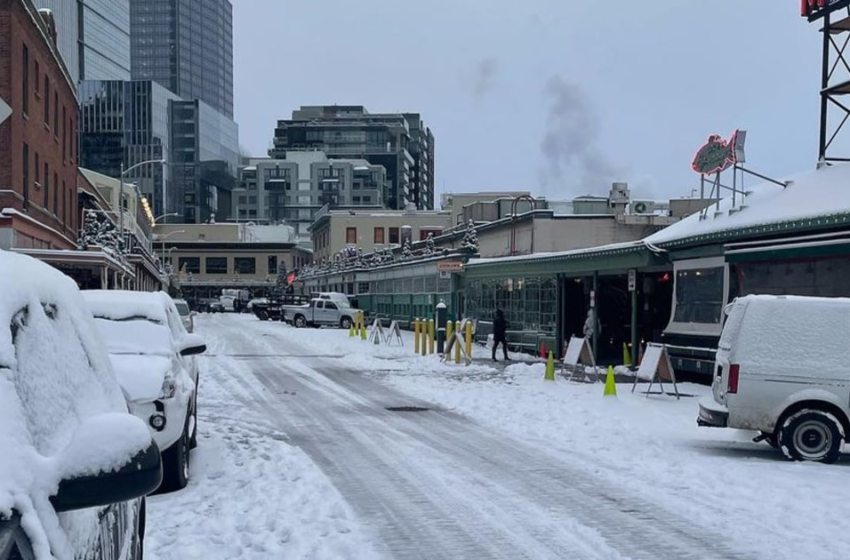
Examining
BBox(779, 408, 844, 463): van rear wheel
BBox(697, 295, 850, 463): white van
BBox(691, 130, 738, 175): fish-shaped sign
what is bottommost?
BBox(779, 408, 844, 463): van rear wheel

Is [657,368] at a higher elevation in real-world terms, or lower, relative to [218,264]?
lower

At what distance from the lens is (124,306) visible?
10.4m

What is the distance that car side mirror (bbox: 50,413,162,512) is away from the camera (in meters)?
2.64

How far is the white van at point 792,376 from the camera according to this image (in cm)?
1082

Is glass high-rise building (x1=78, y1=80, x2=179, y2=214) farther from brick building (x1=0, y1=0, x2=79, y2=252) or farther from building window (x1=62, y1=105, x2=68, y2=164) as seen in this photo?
brick building (x1=0, y1=0, x2=79, y2=252)

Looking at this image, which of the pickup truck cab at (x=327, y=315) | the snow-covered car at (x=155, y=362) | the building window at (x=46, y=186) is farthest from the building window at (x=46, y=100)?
the snow-covered car at (x=155, y=362)

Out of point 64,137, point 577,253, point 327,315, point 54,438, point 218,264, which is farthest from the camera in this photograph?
point 218,264

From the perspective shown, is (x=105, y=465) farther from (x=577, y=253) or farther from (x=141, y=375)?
(x=577, y=253)

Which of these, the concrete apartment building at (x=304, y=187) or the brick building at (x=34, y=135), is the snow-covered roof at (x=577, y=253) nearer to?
the brick building at (x=34, y=135)

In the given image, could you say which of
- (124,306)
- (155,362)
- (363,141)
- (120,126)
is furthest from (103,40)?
(155,362)

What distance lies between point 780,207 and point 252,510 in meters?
14.9

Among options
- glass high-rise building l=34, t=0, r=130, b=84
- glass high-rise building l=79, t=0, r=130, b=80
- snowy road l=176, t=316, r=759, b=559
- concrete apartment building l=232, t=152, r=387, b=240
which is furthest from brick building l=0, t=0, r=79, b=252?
glass high-rise building l=79, t=0, r=130, b=80

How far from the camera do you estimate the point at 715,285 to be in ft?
64.4

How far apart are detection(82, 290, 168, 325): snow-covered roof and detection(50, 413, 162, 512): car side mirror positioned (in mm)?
7620
